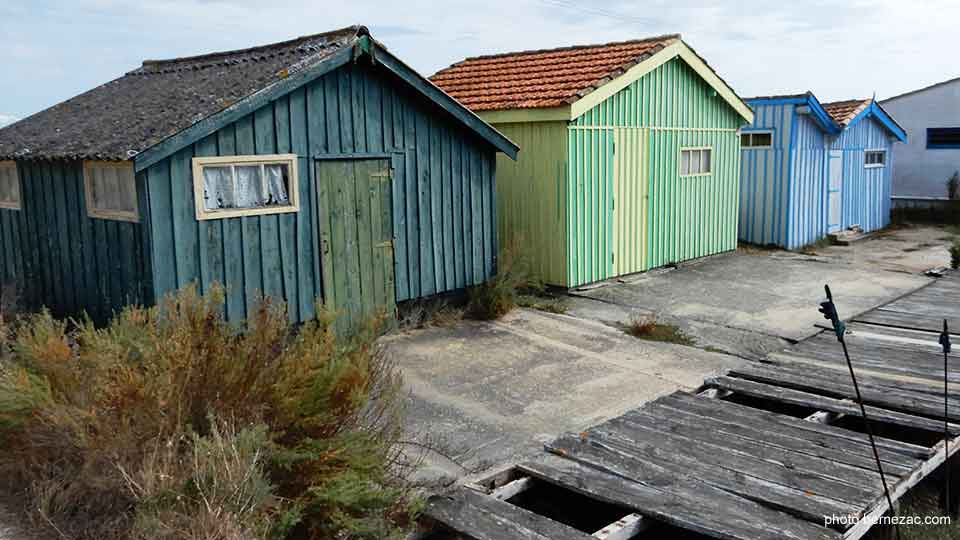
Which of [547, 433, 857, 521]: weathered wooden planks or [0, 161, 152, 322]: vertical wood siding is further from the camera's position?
[0, 161, 152, 322]: vertical wood siding

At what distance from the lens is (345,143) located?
9.16 meters

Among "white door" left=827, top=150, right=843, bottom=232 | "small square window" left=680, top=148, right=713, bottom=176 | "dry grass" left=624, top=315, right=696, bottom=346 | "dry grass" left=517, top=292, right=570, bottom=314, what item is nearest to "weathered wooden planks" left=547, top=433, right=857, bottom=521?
"dry grass" left=624, top=315, right=696, bottom=346

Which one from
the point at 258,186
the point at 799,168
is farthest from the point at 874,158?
the point at 258,186

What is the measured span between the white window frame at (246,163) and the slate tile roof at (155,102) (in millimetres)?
468

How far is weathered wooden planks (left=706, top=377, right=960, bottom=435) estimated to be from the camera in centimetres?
631

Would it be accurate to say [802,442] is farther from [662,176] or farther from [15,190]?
[15,190]

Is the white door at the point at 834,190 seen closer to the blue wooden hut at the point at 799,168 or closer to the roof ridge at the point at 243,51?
the blue wooden hut at the point at 799,168

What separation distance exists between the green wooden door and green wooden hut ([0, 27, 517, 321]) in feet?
0.06

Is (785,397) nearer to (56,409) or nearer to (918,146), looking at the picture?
(56,409)

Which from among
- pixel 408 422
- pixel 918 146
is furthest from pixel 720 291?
pixel 918 146

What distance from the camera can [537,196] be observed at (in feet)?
39.3

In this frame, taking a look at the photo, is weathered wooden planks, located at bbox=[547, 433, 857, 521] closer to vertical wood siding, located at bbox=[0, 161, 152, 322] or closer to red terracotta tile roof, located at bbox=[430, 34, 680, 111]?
vertical wood siding, located at bbox=[0, 161, 152, 322]

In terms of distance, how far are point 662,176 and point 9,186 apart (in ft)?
30.3

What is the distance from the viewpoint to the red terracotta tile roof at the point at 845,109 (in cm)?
1778
